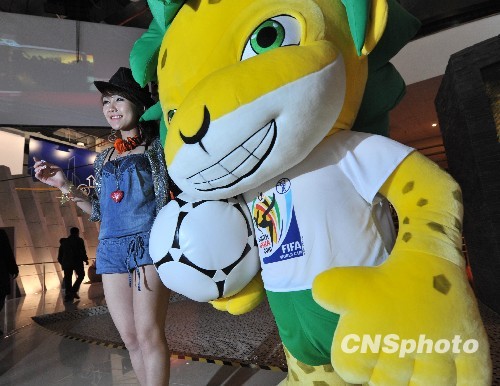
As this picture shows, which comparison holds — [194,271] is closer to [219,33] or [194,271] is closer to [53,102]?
[219,33]

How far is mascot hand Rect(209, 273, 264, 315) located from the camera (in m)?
0.97

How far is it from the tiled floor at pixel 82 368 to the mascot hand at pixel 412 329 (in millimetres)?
1280

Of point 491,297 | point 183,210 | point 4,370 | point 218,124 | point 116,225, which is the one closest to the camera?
point 218,124

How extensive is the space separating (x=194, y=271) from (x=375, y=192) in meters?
0.43

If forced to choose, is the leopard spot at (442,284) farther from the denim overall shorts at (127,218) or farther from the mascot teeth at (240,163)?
the denim overall shorts at (127,218)

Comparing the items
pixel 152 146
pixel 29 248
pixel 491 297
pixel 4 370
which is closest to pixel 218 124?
pixel 152 146

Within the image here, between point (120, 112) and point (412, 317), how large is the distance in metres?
1.17

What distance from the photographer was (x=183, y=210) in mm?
903

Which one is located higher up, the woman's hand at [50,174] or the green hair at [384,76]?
the green hair at [384,76]

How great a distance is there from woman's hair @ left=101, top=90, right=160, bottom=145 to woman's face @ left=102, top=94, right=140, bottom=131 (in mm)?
11

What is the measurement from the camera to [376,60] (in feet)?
3.02

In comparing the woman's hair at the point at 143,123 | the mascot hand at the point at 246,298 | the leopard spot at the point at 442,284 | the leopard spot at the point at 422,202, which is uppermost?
the woman's hair at the point at 143,123

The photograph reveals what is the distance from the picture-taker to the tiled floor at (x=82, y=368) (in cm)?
183

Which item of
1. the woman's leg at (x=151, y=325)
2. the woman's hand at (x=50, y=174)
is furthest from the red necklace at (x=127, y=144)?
the woman's leg at (x=151, y=325)
